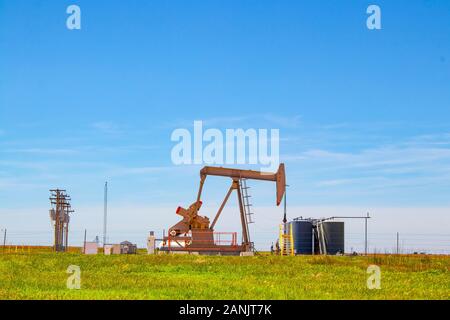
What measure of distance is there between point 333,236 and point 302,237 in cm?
214

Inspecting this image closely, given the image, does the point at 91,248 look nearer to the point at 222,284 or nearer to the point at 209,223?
the point at 209,223

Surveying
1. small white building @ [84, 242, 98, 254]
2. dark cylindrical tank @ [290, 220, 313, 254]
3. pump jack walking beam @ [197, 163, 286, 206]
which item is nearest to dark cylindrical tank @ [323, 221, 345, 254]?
dark cylindrical tank @ [290, 220, 313, 254]

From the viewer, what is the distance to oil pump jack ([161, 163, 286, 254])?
4147cm

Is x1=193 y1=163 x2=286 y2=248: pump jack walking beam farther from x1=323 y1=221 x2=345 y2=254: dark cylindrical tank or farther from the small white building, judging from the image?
the small white building

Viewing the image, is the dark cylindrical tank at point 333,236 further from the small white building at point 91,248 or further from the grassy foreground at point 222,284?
the grassy foreground at point 222,284

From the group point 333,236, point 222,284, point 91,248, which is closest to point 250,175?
point 333,236

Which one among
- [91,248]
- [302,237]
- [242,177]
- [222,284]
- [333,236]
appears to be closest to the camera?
[222,284]

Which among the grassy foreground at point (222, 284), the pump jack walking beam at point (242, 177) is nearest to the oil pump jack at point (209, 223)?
the pump jack walking beam at point (242, 177)

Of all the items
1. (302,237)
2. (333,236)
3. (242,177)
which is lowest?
(302,237)

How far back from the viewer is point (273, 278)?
19.9 metres

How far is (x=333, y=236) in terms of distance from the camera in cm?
4397
